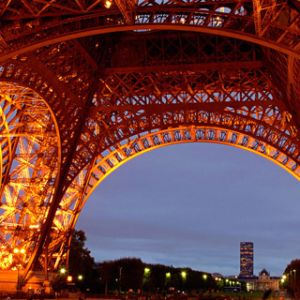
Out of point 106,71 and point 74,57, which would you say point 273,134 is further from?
point 74,57

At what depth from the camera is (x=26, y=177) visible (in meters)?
49.0

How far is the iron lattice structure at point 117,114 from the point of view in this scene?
4175cm

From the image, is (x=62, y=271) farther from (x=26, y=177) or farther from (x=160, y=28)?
(x=160, y=28)

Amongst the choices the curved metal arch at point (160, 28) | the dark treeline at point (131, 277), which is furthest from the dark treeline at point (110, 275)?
the curved metal arch at point (160, 28)

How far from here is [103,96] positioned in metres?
46.1

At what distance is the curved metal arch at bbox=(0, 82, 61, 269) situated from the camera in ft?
148

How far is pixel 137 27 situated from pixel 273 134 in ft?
84.1

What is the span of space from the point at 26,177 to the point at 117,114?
9.43 metres

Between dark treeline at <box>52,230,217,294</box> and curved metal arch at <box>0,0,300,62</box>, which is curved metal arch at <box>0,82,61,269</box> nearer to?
curved metal arch at <box>0,0,300,62</box>

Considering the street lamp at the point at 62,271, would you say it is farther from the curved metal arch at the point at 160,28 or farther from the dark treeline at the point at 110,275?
the curved metal arch at the point at 160,28

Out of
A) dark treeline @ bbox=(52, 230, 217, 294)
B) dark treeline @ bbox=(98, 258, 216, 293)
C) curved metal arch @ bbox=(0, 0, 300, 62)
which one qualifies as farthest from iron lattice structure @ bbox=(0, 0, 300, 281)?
dark treeline @ bbox=(98, 258, 216, 293)

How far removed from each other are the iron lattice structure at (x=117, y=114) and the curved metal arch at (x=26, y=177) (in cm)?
9

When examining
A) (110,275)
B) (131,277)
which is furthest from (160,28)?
(131,277)

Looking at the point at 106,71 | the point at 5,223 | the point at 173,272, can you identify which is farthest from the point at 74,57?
the point at 173,272
